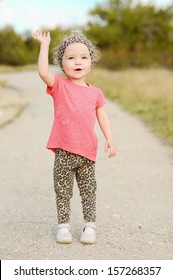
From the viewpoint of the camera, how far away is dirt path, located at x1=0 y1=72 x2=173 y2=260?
3967 millimetres

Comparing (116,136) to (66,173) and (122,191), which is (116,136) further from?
(66,173)

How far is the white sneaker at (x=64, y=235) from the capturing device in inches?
159

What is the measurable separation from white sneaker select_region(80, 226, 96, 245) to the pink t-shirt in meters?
0.50

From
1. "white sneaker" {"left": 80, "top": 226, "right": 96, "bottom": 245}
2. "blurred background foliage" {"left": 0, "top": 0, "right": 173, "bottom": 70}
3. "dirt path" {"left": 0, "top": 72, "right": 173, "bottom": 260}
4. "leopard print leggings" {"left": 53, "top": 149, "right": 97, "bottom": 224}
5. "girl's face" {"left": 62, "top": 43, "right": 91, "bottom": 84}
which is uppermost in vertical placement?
"girl's face" {"left": 62, "top": 43, "right": 91, "bottom": 84}

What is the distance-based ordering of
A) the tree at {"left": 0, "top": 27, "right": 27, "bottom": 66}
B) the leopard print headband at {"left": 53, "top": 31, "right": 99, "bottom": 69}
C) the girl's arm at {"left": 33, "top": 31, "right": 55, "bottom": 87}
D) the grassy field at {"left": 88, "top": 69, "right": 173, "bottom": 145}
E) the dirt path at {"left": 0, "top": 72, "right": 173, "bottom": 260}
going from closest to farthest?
the girl's arm at {"left": 33, "top": 31, "right": 55, "bottom": 87}
the dirt path at {"left": 0, "top": 72, "right": 173, "bottom": 260}
the leopard print headband at {"left": 53, "top": 31, "right": 99, "bottom": 69}
the grassy field at {"left": 88, "top": 69, "right": 173, "bottom": 145}
the tree at {"left": 0, "top": 27, "right": 27, "bottom": 66}

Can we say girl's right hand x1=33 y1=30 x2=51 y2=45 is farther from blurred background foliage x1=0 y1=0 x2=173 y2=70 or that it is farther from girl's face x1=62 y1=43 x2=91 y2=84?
blurred background foliage x1=0 y1=0 x2=173 y2=70

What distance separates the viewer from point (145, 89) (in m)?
18.5

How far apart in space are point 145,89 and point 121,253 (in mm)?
14884

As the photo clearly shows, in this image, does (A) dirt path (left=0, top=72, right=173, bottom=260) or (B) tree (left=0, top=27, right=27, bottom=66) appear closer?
(A) dirt path (left=0, top=72, right=173, bottom=260)

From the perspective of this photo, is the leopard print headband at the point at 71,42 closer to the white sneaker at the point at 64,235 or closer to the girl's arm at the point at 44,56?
the girl's arm at the point at 44,56

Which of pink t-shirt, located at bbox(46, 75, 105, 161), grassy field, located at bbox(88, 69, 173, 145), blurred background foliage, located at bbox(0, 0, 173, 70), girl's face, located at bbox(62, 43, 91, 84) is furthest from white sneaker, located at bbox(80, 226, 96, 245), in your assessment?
blurred background foliage, located at bbox(0, 0, 173, 70)

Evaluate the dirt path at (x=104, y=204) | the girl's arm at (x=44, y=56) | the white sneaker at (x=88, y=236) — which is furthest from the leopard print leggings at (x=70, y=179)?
the girl's arm at (x=44, y=56)

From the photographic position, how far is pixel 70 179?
4.09 metres

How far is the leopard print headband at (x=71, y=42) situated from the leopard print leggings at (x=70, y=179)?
639mm
